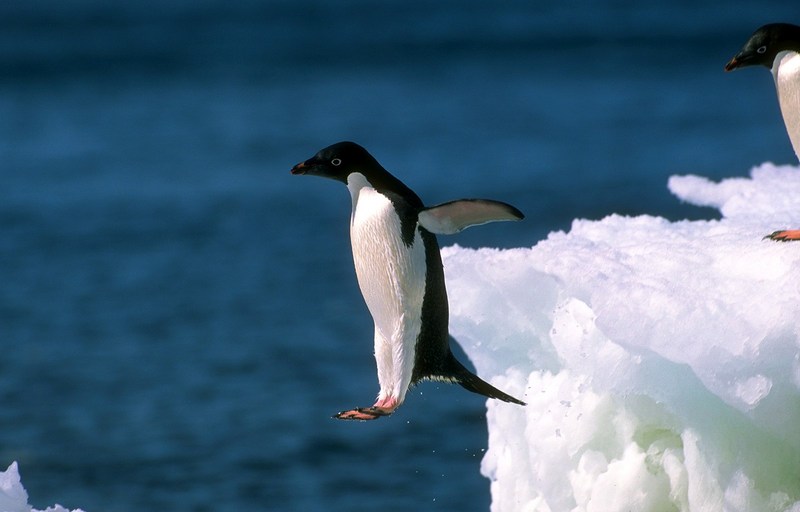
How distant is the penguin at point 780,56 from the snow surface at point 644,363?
0.94 feet

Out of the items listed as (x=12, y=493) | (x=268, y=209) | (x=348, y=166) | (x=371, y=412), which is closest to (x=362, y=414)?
(x=371, y=412)

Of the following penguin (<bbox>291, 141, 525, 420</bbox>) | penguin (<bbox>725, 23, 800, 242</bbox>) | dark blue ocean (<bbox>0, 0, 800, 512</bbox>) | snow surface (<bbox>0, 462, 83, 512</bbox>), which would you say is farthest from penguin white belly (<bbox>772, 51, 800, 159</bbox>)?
dark blue ocean (<bbox>0, 0, 800, 512</bbox>)

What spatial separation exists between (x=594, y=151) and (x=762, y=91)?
637cm

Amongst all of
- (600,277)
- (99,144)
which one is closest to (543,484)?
(600,277)

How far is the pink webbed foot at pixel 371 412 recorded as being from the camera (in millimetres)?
2978

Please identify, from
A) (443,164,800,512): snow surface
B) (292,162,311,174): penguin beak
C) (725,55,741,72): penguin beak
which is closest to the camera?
(292,162,311,174): penguin beak

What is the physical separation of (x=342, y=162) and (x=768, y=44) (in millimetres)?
1344

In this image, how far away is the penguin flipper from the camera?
292 centimetres

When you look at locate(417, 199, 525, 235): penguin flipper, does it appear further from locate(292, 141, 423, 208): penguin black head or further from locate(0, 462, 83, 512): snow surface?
locate(0, 462, 83, 512): snow surface

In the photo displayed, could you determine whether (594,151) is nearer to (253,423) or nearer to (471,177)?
(471,177)

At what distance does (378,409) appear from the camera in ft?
10.1

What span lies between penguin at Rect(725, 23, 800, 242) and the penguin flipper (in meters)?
1.12

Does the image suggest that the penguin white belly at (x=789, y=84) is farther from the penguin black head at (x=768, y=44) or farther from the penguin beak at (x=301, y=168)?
the penguin beak at (x=301, y=168)

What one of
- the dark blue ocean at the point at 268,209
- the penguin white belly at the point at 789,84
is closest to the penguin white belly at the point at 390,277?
the penguin white belly at the point at 789,84
